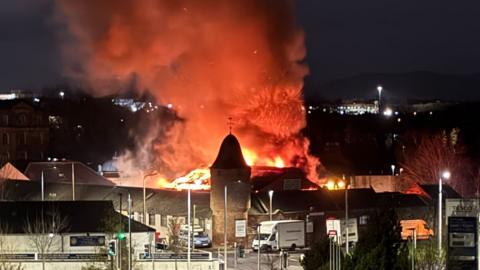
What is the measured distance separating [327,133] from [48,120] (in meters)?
40.2

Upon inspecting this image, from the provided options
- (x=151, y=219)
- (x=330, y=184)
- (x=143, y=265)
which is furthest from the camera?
(x=330, y=184)

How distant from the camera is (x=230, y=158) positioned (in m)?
60.0

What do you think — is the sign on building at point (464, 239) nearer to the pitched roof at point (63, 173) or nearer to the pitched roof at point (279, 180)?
the pitched roof at point (279, 180)

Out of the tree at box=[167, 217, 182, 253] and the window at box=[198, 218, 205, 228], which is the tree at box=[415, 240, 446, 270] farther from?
the window at box=[198, 218, 205, 228]

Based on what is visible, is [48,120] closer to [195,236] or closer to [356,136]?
[356,136]

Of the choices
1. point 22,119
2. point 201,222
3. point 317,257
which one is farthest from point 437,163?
point 317,257

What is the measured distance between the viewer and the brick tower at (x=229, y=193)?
57.8 m

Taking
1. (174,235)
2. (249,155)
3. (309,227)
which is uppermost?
(249,155)

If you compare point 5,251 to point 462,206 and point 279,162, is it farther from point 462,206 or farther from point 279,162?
point 279,162

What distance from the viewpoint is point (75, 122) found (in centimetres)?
13362

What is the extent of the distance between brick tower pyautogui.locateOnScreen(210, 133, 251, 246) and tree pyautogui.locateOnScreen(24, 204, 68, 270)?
508 inches

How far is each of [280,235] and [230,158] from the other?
25.5 ft

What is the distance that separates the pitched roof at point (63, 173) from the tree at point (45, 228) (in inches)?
988

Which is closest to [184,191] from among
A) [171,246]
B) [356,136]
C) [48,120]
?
[171,246]
